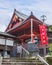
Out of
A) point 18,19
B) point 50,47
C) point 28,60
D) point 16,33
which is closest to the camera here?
point 28,60

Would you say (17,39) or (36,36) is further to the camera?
(17,39)

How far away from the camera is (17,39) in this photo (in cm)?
2973

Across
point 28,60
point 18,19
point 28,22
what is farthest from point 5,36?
point 28,60

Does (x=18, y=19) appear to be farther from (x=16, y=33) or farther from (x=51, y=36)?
(x=51, y=36)

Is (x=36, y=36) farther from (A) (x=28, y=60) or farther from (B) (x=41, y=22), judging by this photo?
(A) (x=28, y=60)

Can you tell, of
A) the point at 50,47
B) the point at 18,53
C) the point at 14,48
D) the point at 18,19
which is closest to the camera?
the point at 50,47

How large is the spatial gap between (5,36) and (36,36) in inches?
180

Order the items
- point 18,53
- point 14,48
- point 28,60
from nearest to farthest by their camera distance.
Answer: point 28,60, point 18,53, point 14,48

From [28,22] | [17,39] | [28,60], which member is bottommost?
[28,60]

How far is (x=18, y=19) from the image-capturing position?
33.1m

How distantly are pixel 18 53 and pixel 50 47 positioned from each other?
16.3 feet

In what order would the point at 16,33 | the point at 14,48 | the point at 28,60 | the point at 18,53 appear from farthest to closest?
the point at 16,33 < the point at 14,48 < the point at 18,53 < the point at 28,60

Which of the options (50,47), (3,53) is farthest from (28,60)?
(3,53)

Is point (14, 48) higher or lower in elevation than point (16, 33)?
lower
